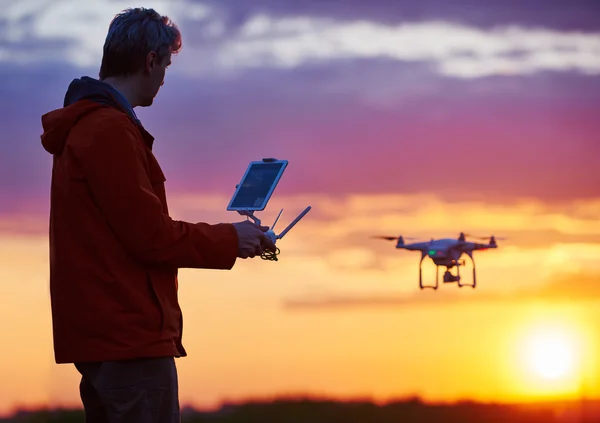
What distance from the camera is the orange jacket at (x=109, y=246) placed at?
16.9 feet

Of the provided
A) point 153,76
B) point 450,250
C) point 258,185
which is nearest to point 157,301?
point 258,185

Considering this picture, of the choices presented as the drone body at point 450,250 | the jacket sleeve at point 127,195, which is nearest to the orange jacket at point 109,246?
the jacket sleeve at point 127,195

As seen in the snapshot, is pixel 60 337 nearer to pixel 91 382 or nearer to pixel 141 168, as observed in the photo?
pixel 91 382

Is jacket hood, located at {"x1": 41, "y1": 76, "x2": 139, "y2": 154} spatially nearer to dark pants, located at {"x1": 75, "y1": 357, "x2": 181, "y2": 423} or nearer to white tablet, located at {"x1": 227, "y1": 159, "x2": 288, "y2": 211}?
white tablet, located at {"x1": 227, "y1": 159, "x2": 288, "y2": 211}

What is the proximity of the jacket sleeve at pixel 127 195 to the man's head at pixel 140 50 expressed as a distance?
305mm

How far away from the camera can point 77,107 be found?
5340 mm

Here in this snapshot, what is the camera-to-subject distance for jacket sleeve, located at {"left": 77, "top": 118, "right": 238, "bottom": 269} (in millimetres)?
5188

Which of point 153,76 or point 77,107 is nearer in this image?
point 77,107

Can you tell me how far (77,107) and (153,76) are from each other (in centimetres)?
38

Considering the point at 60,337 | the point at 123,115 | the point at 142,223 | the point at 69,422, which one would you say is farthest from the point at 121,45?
the point at 69,422

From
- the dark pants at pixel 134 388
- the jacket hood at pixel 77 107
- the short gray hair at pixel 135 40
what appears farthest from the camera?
the short gray hair at pixel 135 40

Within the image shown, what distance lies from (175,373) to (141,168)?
87 centimetres

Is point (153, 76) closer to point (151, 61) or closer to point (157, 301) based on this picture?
point (151, 61)

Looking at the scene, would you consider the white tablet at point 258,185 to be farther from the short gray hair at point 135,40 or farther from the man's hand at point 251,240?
the short gray hair at point 135,40
